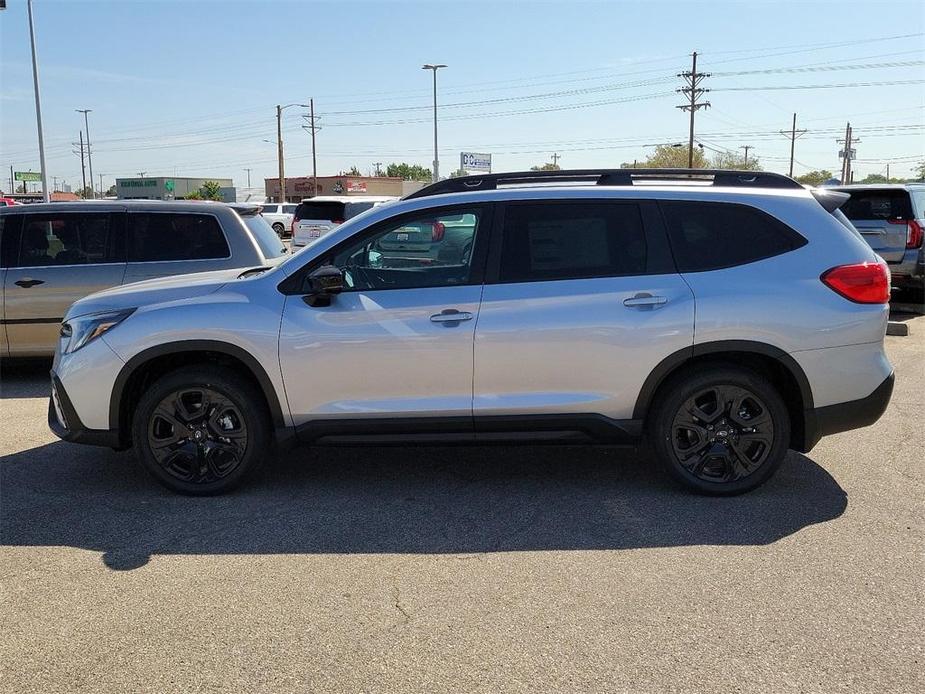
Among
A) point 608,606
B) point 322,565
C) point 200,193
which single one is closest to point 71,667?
point 322,565

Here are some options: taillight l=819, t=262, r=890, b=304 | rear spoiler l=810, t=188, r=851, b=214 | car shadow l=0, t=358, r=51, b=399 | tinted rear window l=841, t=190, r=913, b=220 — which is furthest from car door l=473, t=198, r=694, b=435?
tinted rear window l=841, t=190, r=913, b=220

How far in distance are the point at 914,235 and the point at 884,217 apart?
48 centimetres

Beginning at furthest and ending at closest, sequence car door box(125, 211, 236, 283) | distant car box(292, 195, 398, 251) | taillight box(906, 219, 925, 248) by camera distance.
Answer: distant car box(292, 195, 398, 251), taillight box(906, 219, 925, 248), car door box(125, 211, 236, 283)

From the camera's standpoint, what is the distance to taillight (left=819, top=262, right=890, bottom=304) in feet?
15.2

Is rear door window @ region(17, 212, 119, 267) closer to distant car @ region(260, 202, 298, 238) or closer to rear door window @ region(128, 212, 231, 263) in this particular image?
rear door window @ region(128, 212, 231, 263)

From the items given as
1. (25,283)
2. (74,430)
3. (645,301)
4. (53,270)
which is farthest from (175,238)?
(645,301)

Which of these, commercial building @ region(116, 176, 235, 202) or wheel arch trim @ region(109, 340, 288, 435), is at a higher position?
commercial building @ region(116, 176, 235, 202)

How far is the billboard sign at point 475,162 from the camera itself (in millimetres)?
59281

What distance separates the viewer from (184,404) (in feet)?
15.9

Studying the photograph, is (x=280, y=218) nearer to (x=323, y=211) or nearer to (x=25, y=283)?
(x=323, y=211)

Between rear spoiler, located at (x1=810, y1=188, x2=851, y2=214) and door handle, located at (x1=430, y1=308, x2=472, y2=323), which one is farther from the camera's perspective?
rear spoiler, located at (x1=810, y1=188, x2=851, y2=214)

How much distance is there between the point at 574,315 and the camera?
182 inches

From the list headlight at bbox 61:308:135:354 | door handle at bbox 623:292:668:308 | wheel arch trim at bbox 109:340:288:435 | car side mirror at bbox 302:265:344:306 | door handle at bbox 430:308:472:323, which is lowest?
wheel arch trim at bbox 109:340:288:435

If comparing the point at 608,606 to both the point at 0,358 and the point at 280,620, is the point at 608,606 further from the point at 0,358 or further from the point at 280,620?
the point at 0,358
